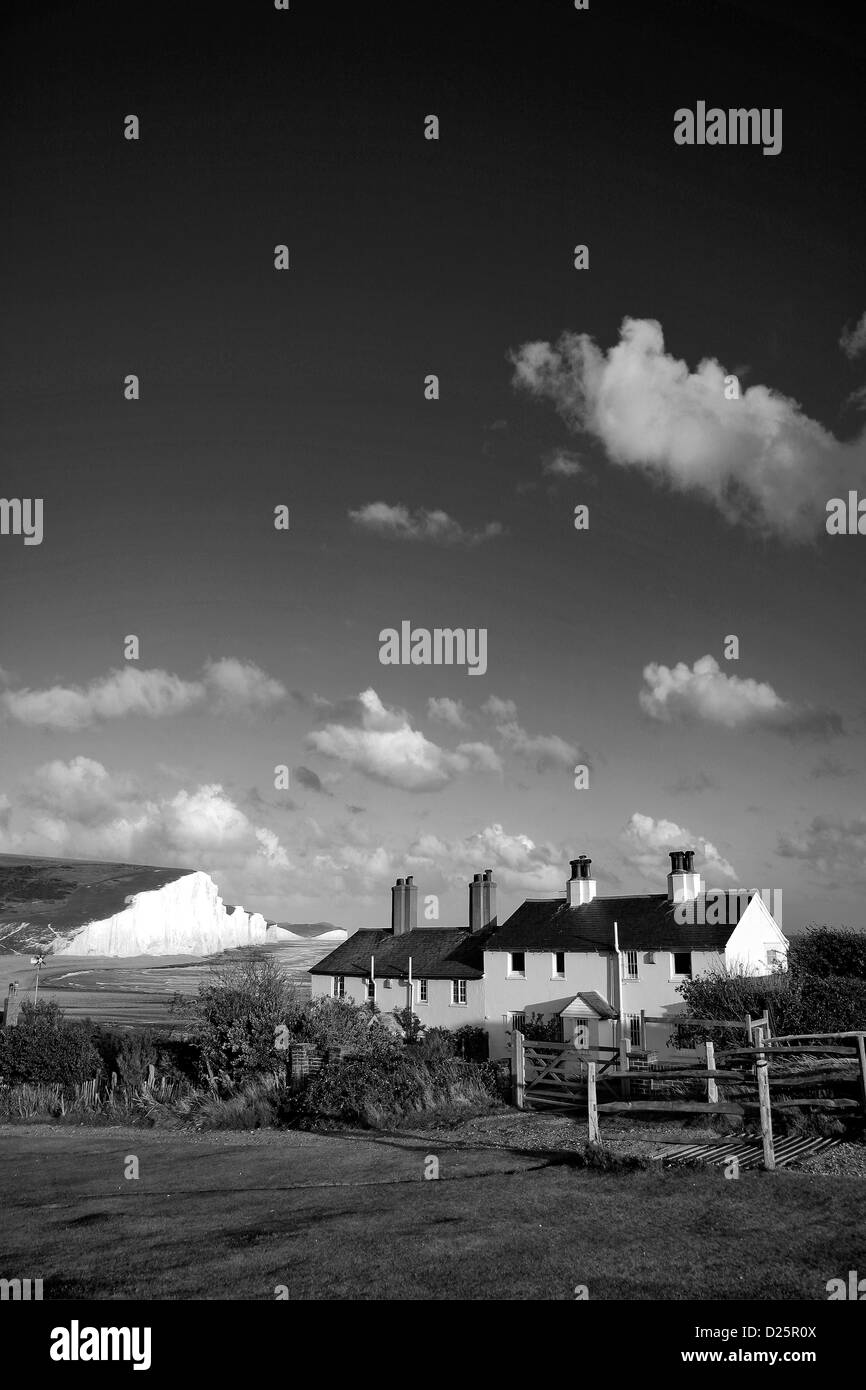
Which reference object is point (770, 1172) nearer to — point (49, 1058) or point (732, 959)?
point (49, 1058)

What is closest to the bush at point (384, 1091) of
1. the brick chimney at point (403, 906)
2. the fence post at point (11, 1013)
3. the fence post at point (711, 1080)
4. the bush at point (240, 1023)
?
the bush at point (240, 1023)

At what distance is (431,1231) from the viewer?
1023 cm

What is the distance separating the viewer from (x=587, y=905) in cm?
4666

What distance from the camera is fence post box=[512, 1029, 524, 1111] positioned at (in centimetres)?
1995

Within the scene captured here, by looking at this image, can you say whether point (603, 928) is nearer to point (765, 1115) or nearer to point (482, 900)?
point (482, 900)

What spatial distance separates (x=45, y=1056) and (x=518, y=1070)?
16.0 meters

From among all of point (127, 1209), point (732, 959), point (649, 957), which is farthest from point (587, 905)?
point (127, 1209)

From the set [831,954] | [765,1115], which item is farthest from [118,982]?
[765,1115]

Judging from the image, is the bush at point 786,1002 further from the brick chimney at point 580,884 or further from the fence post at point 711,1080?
the brick chimney at point 580,884

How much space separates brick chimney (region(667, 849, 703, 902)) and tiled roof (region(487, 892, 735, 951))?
1.94ft

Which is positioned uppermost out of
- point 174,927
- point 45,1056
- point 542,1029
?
point 45,1056

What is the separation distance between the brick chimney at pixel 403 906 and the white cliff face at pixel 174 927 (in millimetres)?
43564

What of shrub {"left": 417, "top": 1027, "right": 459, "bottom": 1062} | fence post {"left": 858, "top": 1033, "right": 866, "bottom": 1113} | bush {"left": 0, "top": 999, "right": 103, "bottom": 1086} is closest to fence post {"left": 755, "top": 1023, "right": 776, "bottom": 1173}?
fence post {"left": 858, "top": 1033, "right": 866, "bottom": 1113}
